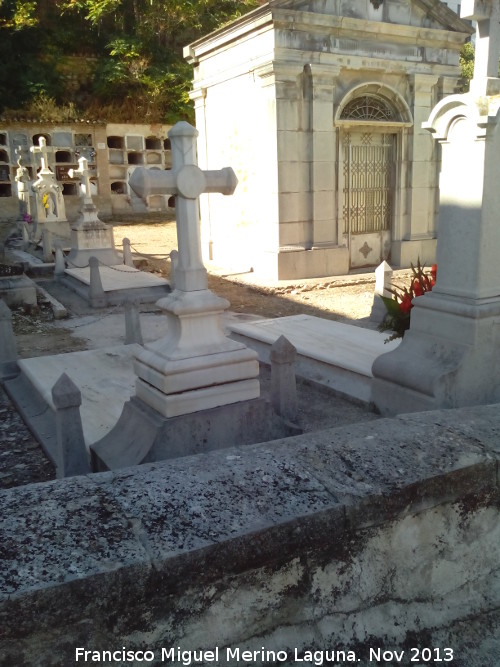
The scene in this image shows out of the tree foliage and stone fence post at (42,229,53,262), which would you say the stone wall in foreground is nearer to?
stone fence post at (42,229,53,262)

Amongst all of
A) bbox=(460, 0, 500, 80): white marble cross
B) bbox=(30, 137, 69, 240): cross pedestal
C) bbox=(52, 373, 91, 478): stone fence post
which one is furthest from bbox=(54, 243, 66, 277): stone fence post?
bbox=(460, 0, 500, 80): white marble cross

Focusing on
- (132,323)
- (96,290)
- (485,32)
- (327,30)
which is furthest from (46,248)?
(485,32)

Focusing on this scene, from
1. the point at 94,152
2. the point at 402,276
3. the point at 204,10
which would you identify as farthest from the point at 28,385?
the point at 204,10

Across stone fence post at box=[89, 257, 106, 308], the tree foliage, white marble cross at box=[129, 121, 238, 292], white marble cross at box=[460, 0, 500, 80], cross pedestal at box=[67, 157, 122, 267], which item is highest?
the tree foliage

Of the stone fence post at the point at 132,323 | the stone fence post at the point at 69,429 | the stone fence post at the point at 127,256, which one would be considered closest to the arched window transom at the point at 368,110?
the stone fence post at the point at 127,256

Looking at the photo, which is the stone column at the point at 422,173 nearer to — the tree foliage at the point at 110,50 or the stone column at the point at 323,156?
the stone column at the point at 323,156

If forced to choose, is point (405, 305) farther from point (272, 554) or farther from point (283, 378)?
point (272, 554)

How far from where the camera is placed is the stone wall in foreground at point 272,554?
47.9 inches

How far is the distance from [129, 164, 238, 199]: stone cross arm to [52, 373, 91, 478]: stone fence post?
1.18 m

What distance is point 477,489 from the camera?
1705mm

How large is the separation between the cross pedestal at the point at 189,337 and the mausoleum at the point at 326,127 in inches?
278

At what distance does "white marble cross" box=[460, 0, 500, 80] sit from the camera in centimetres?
336

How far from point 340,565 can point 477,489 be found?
1.56 feet

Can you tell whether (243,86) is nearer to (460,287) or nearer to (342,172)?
(342,172)
